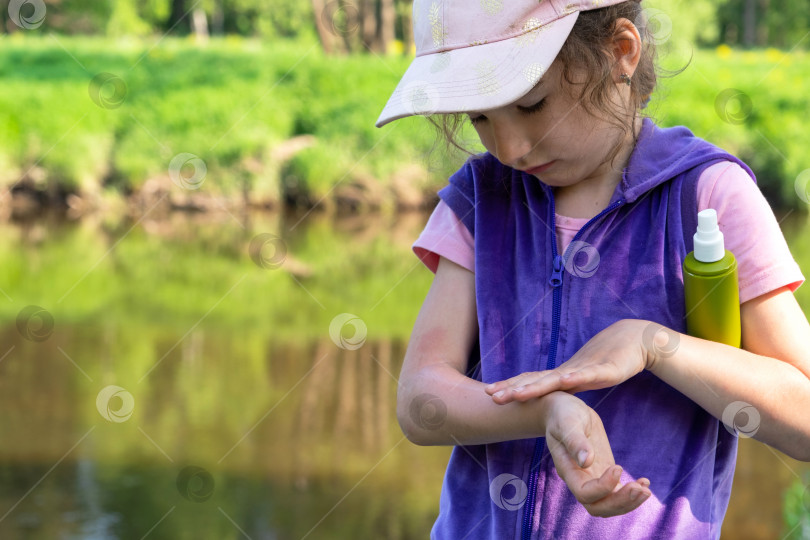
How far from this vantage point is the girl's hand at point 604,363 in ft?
2.86

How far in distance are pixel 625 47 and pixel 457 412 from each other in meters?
0.44

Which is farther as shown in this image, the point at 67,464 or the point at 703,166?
the point at 67,464

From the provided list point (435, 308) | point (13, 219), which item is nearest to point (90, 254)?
point (13, 219)

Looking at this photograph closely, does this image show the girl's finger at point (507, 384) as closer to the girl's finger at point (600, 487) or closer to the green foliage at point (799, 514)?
the girl's finger at point (600, 487)

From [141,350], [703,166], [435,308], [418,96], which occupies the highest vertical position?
[418,96]

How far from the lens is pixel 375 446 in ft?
12.9

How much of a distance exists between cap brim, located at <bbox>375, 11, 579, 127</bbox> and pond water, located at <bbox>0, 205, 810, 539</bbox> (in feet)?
8.40

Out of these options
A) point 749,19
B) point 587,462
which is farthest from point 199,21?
point 587,462

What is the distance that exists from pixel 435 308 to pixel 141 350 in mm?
4156

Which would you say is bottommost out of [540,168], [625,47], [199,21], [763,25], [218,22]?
[763,25]

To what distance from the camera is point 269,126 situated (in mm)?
8938

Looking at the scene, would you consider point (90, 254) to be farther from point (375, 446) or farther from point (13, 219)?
point (375, 446)

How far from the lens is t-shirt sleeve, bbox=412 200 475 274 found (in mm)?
1087

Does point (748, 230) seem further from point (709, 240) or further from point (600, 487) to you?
point (600, 487)
